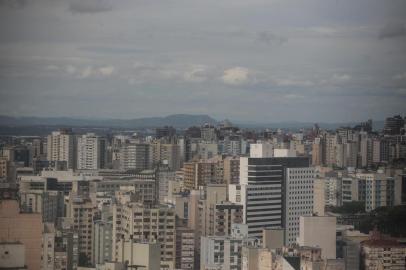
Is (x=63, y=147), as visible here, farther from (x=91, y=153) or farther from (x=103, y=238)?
(x=103, y=238)

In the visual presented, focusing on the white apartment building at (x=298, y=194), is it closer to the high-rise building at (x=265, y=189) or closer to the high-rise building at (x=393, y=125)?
the high-rise building at (x=265, y=189)

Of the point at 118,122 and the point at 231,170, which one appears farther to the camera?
the point at 118,122

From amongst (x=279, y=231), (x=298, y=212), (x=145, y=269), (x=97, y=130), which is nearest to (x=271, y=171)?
(x=298, y=212)

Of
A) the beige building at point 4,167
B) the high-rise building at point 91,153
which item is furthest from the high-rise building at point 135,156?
the beige building at point 4,167

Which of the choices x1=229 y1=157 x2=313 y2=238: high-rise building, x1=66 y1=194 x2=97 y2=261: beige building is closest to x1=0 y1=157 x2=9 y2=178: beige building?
x1=66 y1=194 x2=97 y2=261: beige building

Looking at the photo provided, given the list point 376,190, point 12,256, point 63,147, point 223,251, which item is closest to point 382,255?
point 223,251

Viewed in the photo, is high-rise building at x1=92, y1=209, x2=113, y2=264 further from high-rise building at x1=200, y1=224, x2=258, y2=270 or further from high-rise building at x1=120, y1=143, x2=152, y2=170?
high-rise building at x1=120, y1=143, x2=152, y2=170

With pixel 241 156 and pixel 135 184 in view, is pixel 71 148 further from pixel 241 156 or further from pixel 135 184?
pixel 241 156
